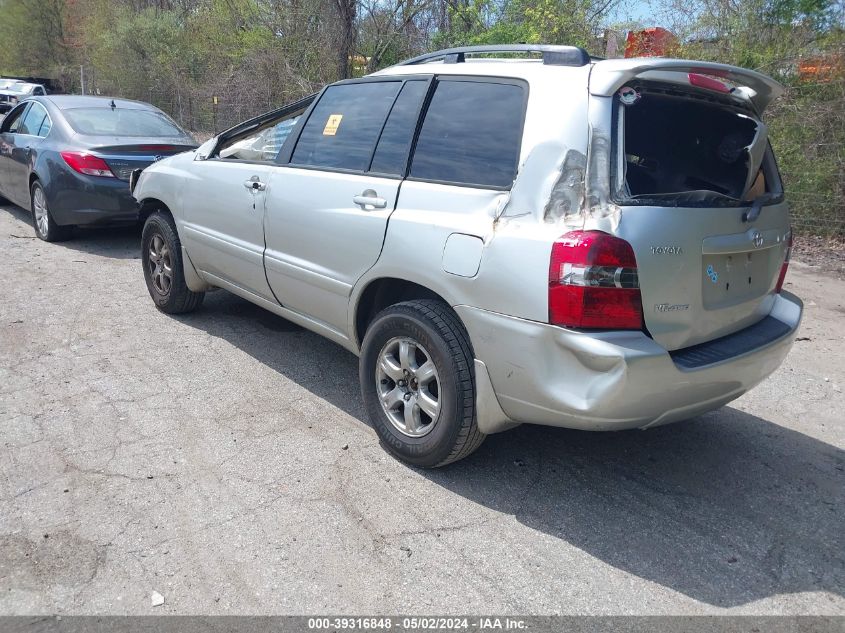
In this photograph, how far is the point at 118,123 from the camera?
27.4 ft

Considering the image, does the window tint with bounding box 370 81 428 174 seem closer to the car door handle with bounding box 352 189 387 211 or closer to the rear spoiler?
the car door handle with bounding box 352 189 387 211

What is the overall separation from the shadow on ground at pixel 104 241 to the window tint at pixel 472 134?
5287mm

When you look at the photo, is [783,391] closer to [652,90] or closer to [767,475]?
[767,475]

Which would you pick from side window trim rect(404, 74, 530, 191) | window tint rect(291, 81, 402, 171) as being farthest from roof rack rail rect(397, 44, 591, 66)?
window tint rect(291, 81, 402, 171)

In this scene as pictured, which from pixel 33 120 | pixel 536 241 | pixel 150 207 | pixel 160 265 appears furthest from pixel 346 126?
pixel 33 120

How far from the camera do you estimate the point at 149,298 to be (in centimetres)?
632

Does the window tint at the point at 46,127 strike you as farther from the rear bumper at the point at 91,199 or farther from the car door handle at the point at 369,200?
the car door handle at the point at 369,200

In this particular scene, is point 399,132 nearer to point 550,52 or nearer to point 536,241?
point 550,52

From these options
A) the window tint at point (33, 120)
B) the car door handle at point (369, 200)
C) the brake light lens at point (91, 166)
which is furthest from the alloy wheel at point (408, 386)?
the window tint at point (33, 120)

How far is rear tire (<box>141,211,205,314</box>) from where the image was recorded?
5500 mm

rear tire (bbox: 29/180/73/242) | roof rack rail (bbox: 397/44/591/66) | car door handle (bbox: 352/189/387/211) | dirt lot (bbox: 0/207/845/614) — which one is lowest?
dirt lot (bbox: 0/207/845/614)

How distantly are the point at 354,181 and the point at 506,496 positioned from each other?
1796 mm

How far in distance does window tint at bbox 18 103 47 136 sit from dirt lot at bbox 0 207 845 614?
4651 mm

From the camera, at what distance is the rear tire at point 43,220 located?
8.13 m
